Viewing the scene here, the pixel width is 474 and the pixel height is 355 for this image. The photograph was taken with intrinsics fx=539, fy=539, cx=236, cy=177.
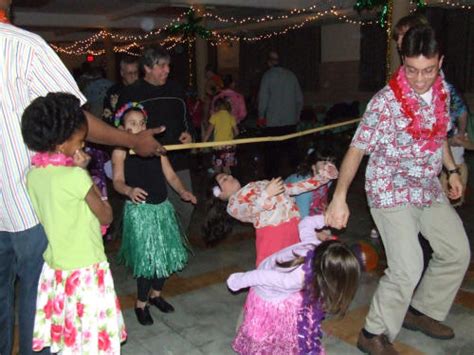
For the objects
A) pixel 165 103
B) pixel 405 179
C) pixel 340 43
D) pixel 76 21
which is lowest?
pixel 405 179

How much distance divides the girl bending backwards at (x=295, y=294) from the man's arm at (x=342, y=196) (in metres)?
0.17

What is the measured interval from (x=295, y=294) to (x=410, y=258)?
0.63 m

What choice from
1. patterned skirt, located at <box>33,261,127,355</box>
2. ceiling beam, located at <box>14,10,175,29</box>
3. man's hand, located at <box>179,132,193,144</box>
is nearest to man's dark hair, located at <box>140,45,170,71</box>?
man's hand, located at <box>179,132,193,144</box>

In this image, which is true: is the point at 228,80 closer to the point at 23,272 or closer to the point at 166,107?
the point at 166,107

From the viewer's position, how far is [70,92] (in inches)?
86.6

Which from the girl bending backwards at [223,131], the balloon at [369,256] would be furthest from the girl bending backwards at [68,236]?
the girl bending backwards at [223,131]

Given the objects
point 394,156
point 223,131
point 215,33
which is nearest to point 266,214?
point 394,156

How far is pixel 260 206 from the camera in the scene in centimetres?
287

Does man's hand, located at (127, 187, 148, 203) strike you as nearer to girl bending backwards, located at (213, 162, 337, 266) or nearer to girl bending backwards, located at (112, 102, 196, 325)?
girl bending backwards, located at (112, 102, 196, 325)

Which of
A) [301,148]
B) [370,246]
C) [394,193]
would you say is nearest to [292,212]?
[394,193]

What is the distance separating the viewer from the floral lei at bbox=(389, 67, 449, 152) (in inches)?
107

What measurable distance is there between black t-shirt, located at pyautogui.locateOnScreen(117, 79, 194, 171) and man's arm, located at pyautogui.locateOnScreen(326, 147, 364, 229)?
1.38m

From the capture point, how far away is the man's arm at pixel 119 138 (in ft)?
7.61

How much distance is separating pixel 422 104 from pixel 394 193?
0.48 meters
